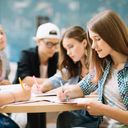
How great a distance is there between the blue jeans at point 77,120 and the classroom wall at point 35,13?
2145mm

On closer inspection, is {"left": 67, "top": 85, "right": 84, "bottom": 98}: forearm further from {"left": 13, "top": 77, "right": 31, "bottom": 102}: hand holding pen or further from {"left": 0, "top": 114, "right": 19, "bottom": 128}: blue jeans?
{"left": 0, "top": 114, "right": 19, "bottom": 128}: blue jeans

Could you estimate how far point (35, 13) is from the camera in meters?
4.37

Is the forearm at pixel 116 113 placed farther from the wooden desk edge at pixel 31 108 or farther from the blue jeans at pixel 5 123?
the blue jeans at pixel 5 123

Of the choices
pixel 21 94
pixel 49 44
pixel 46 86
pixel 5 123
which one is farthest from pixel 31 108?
pixel 49 44

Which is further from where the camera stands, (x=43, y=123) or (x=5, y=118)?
(x=43, y=123)

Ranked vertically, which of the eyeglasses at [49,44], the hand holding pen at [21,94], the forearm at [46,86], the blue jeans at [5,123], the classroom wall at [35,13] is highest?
the classroom wall at [35,13]

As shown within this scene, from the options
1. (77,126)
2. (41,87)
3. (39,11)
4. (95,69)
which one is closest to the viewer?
(95,69)

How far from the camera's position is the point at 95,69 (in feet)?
6.27

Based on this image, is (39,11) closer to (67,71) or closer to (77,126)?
(67,71)

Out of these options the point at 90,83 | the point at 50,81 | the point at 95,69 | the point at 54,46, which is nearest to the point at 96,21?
the point at 95,69

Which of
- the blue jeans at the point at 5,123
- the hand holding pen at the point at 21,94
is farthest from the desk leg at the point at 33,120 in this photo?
the hand holding pen at the point at 21,94

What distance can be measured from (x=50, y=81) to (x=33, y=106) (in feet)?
2.95

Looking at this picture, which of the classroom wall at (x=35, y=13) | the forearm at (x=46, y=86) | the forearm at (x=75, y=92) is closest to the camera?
the forearm at (x=75, y=92)

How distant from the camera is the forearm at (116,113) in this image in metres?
1.60
